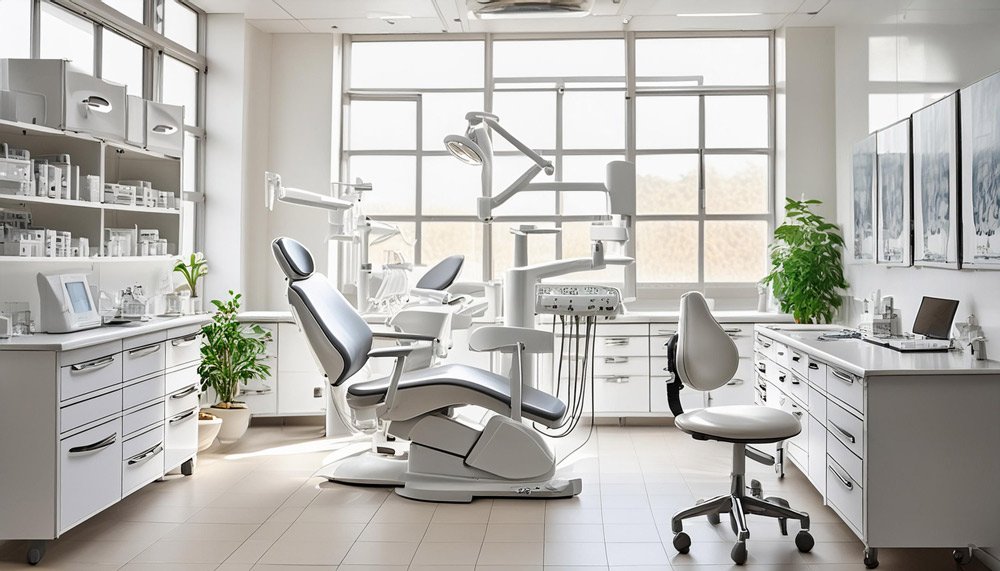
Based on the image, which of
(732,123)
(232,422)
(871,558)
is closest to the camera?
(871,558)

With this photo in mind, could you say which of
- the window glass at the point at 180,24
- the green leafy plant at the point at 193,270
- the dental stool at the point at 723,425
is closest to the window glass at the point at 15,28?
the window glass at the point at 180,24

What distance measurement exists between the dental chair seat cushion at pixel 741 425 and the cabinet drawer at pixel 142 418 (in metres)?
2.47

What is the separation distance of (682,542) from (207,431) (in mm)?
3036

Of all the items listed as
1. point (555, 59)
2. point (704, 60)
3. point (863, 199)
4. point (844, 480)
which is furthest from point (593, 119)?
point (844, 480)

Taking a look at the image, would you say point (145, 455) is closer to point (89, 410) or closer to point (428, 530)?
point (89, 410)

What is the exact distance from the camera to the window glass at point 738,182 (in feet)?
22.3

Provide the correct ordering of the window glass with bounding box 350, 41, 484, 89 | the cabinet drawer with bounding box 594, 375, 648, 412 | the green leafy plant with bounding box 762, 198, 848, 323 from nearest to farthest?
1. the green leafy plant with bounding box 762, 198, 848, 323
2. the cabinet drawer with bounding box 594, 375, 648, 412
3. the window glass with bounding box 350, 41, 484, 89

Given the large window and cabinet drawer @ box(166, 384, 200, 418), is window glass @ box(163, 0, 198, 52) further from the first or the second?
cabinet drawer @ box(166, 384, 200, 418)

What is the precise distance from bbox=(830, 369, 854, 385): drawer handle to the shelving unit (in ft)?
11.2

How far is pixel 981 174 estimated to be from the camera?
11.8ft

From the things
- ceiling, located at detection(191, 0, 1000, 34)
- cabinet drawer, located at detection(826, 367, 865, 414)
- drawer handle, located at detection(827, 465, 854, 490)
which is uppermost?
ceiling, located at detection(191, 0, 1000, 34)

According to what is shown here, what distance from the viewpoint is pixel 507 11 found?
15.0 ft

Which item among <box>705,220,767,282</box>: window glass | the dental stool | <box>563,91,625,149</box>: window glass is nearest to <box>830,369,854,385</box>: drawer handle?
the dental stool

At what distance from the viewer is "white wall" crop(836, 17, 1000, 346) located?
12.1 feet
